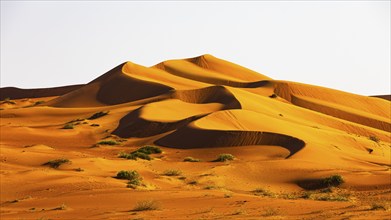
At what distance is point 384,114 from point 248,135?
137 ft

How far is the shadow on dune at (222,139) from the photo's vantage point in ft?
130

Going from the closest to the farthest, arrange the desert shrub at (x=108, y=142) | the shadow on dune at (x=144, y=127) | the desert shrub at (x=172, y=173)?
the desert shrub at (x=172, y=173)
the desert shrub at (x=108, y=142)
the shadow on dune at (x=144, y=127)

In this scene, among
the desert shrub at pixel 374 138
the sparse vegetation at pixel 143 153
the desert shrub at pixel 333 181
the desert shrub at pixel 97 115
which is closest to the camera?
the desert shrub at pixel 333 181

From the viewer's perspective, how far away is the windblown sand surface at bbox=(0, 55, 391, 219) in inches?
728

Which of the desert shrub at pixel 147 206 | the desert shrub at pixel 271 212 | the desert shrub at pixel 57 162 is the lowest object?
the desert shrub at pixel 57 162

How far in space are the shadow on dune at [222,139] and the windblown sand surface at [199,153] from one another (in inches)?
3.2

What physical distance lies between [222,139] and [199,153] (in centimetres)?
265

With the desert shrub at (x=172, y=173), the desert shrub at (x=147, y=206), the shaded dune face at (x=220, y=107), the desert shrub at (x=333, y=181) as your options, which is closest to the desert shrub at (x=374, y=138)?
the shaded dune face at (x=220, y=107)

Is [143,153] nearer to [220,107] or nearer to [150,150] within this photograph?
[150,150]

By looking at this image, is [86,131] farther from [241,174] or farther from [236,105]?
[241,174]

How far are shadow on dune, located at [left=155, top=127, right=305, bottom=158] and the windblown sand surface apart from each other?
0.26 feet

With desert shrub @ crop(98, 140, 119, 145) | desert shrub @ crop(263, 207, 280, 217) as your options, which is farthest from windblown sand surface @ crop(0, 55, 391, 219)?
desert shrub @ crop(98, 140, 119, 145)

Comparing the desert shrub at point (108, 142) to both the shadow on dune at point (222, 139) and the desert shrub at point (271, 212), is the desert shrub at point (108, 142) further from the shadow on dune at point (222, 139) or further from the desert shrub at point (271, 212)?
the desert shrub at point (271, 212)

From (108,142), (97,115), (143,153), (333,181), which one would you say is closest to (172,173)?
(333,181)
